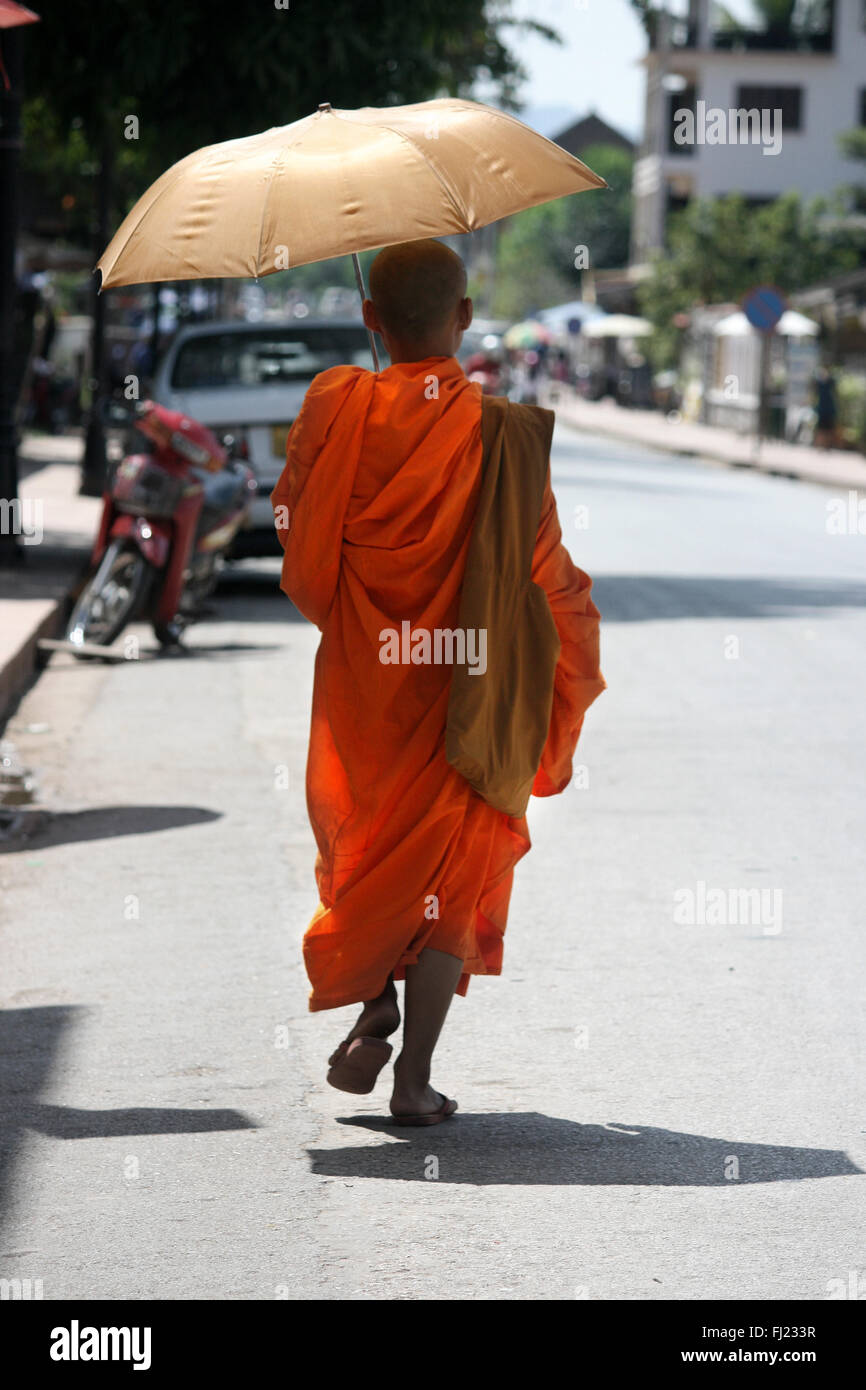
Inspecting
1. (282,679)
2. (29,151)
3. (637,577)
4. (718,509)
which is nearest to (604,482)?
(718,509)

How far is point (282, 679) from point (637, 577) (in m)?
5.84

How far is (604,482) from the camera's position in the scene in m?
29.1

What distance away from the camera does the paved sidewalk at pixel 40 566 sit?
1081cm

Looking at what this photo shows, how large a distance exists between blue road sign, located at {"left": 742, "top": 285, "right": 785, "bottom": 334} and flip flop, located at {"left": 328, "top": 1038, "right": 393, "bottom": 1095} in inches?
1195

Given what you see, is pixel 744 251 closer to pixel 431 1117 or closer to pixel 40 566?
pixel 40 566

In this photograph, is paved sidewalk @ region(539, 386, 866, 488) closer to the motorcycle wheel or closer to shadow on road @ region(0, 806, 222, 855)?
the motorcycle wheel

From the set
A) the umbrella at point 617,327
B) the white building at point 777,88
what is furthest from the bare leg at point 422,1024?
the white building at point 777,88

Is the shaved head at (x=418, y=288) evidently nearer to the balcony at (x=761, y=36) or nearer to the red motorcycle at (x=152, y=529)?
the red motorcycle at (x=152, y=529)

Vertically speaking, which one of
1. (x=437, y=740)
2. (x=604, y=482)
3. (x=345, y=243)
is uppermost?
(x=345, y=243)

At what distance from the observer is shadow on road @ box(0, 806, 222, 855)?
7344 mm

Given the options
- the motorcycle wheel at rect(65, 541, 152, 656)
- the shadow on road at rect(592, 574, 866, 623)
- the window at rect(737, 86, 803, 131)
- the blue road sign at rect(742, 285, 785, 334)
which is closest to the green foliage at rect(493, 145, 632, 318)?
the window at rect(737, 86, 803, 131)

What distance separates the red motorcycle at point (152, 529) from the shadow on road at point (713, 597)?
2.78 meters

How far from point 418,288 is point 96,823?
356cm
